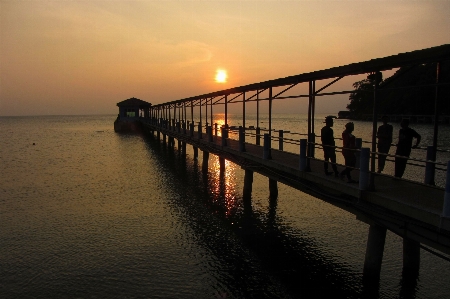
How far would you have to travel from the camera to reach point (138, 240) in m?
12.1

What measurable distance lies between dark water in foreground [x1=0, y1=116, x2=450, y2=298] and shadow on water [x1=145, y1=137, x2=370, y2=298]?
0.10 ft

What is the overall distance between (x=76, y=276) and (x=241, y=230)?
5.61 metres

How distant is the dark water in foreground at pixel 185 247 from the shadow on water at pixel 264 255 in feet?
0.10

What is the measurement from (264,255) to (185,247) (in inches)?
96.4

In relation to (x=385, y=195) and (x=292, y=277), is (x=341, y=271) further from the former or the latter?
(x=385, y=195)

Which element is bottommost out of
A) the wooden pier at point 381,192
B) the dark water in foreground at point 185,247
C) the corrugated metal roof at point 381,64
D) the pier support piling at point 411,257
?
the dark water in foreground at point 185,247

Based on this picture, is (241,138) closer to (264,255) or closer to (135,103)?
(264,255)

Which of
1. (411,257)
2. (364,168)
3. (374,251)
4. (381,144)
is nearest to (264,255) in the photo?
(374,251)

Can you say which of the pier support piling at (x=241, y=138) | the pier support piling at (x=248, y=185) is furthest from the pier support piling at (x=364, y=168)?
the pier support piling at (x=248, y=185)

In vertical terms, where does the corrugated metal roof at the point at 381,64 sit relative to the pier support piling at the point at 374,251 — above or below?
above

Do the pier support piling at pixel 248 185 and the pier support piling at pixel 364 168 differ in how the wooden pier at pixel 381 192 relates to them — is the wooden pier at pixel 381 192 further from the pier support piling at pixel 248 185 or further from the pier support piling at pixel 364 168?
the pier support piling at pixel 248 185

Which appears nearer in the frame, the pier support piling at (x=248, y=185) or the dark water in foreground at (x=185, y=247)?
the dark water in foreground at (x=185, y=247)

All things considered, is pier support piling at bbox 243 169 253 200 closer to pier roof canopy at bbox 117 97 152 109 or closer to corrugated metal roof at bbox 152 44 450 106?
corrugated metal roof at bbox 152 44 450 106

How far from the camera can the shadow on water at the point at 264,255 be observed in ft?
28.9
